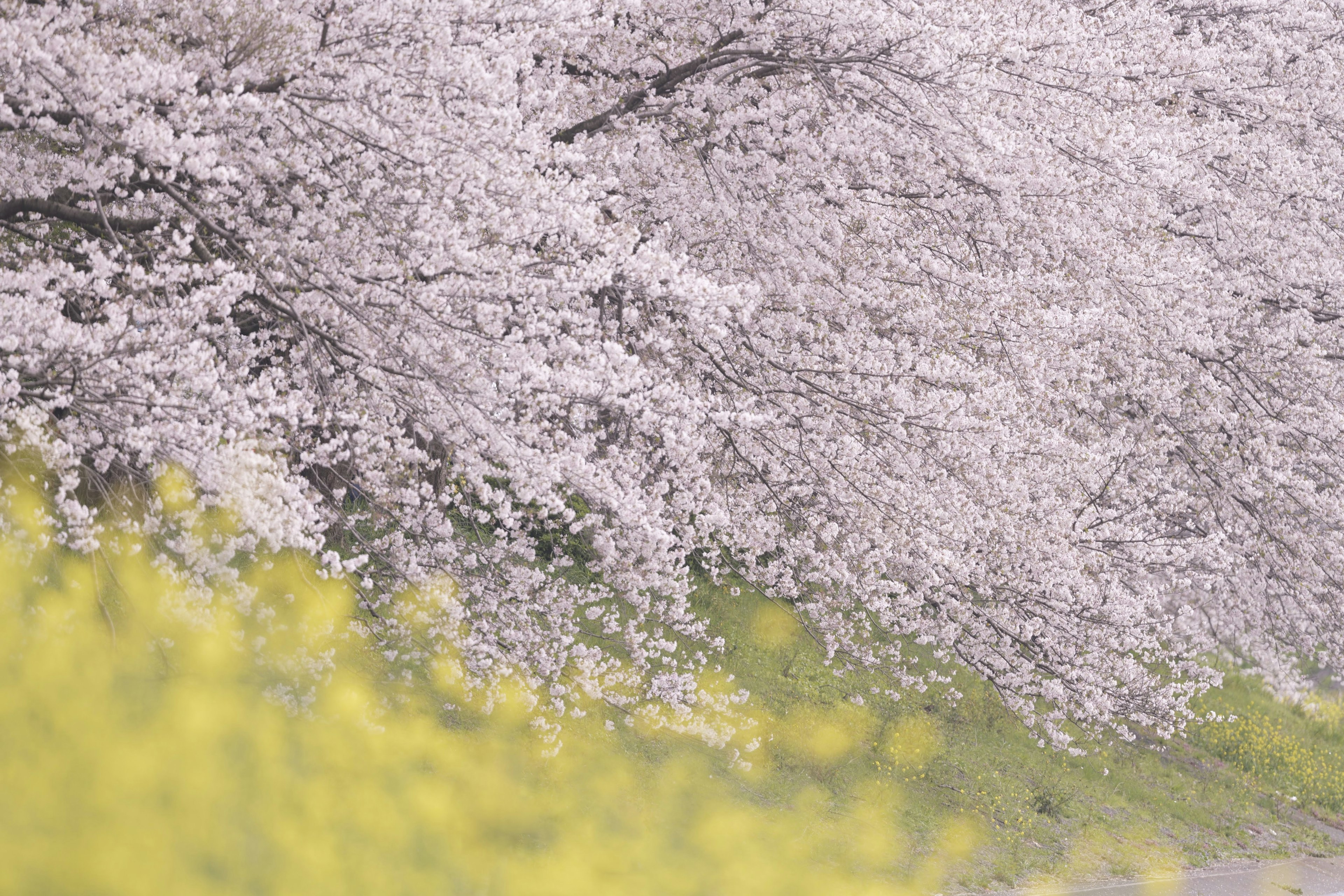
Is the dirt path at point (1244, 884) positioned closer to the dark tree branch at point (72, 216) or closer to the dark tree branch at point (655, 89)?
the dark tree branch at point (655, 89)

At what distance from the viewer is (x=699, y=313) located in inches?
216

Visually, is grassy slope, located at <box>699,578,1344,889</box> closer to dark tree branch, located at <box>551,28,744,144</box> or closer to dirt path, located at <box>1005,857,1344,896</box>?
dirt path, located at <box>1005,857,1344,896</box>

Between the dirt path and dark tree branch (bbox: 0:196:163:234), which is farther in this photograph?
the dirt path

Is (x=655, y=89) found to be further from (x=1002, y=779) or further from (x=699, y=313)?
(x=1002, y=779)

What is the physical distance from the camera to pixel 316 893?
3098 mm

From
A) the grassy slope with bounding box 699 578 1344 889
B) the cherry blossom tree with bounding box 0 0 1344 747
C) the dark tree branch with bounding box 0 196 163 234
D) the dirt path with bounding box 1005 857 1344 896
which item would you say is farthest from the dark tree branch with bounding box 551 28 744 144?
the dirt path with bounding box 1005 857 1344 896

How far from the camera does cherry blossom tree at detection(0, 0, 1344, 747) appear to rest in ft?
15.9

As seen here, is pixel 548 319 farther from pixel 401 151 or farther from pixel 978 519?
pixel 978 519

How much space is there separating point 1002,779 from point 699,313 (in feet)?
19.3

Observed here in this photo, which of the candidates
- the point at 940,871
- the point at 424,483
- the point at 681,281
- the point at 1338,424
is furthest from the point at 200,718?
the point at 1338,424

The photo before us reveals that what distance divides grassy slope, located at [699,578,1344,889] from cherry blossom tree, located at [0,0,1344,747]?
651 mm

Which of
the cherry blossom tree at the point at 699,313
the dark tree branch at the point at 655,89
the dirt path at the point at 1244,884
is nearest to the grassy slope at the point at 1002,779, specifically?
the dirt path at the point at 1244,884

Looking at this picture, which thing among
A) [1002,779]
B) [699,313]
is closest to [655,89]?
[699,313]

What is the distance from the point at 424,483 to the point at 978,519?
353cm
